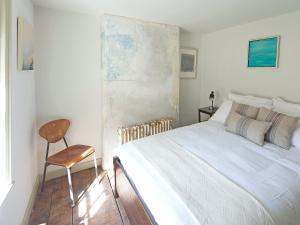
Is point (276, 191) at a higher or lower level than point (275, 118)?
lower

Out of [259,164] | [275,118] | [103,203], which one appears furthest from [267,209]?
[103,203]

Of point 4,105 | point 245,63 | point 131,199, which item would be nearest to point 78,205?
point 131,199

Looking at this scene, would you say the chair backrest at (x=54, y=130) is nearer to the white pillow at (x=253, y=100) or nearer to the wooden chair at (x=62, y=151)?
the wooden chair at (x=62, y=151)

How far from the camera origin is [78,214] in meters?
1.80

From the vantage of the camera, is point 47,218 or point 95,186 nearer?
point 47,218

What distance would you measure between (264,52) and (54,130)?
2.98m

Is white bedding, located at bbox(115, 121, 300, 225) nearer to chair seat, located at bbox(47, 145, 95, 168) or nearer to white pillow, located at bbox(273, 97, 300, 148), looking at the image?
white pillow, located at bbox(273, 97, 300, 148)

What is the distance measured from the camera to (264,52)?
2.52m

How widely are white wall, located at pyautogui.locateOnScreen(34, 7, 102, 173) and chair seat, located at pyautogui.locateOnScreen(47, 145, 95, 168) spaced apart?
324mm

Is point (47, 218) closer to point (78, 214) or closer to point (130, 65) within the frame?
point (78, 214)

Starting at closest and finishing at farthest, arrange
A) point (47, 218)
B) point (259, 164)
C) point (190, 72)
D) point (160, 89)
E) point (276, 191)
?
point (276, 191) < point (259, 164) < point (47, 218) < point (160, 89) < point (190, 72)

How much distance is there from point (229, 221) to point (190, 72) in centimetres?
285

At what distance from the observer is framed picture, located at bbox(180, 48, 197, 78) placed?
10.8 ft

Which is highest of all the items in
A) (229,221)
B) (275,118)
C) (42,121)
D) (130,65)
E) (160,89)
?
(130,65)
